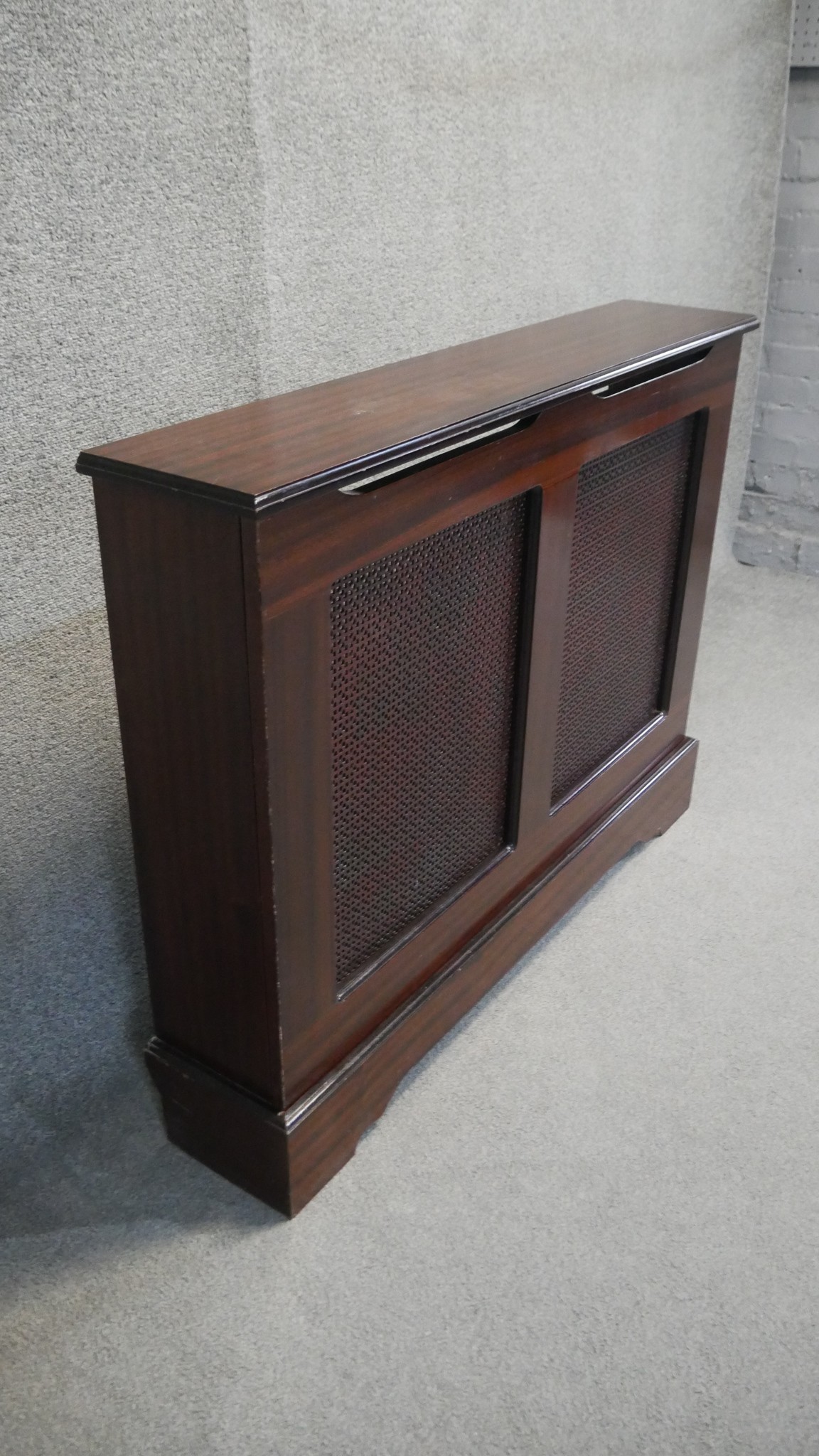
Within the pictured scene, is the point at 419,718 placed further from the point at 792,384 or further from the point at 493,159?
the point at 792,384

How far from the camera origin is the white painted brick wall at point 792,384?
8.75 ft

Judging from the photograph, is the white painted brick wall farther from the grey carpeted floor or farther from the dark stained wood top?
the grey carpeted floor

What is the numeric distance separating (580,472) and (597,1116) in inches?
30.6

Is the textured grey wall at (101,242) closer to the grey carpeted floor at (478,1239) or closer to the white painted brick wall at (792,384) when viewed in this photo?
the grey carpeted floor at (478,1239)

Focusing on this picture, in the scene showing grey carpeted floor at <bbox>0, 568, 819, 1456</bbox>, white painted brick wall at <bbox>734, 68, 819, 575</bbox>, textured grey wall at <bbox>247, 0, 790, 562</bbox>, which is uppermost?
textured grey wall at <bbox>247, 0, 790, 562</bbox>

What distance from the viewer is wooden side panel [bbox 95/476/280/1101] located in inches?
40.5

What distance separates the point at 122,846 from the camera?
1465 mm

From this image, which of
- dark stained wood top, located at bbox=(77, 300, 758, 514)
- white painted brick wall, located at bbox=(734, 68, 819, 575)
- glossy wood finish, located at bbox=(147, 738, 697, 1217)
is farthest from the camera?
white painted brick wall, located at bbox=(734, 68, 819, 575)

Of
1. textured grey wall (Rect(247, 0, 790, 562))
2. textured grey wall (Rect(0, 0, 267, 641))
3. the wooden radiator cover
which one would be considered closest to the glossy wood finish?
the wooden radiator cover

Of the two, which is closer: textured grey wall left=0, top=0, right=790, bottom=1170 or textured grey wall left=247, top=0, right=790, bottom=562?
textured grey wall left=0, top=0, right=790, bottom=1170

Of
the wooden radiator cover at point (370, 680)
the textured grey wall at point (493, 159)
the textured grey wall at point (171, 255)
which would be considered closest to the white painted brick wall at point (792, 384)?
the textured grey wall at point (493, 159)

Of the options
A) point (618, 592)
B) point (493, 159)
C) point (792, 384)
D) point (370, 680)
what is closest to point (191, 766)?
point (370, 680)

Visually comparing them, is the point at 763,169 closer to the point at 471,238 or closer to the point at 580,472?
the point at 471,238

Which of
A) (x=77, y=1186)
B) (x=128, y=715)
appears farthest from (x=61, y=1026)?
(x=128, y=715)
